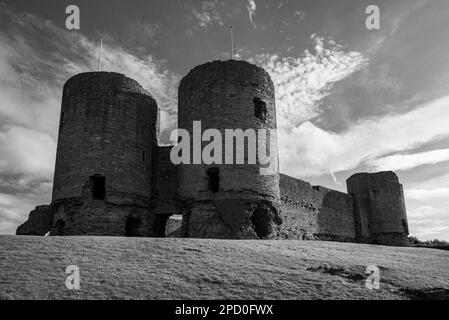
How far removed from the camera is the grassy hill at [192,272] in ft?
27.1

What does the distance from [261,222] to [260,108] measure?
16.1 feet

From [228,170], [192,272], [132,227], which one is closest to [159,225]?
[132,227]

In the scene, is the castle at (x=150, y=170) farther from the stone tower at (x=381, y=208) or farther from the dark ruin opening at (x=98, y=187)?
the stone tower at (x=381, y=208)

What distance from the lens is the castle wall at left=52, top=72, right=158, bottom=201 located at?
18094mm

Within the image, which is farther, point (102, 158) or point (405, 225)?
point (405, 225)

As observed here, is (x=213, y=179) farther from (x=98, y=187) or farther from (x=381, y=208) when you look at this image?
(x=381, y=208)

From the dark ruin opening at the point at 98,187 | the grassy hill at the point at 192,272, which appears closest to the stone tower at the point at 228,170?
the dark ruin opening at the point at 98,187

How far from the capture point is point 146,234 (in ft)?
62.6

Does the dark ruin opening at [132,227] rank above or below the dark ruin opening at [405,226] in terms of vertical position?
below

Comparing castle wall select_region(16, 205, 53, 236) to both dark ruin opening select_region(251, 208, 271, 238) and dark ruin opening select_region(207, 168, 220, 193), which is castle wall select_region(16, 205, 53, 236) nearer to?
dark ruin opening select_region(207, 168, 220, 193)

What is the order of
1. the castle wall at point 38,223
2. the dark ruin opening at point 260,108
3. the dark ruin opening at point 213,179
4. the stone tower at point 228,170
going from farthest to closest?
the dark ruin opening at point 260,108 → the castle wall at point 38,223 → the dark ruin opening at point 213,179 → the stone tower at point 228,170

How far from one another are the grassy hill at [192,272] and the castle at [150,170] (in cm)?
481

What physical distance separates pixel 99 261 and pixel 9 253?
6.93ft

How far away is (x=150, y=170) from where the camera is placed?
1998 cm
